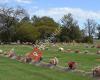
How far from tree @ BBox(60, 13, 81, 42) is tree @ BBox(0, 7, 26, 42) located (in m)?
15.0

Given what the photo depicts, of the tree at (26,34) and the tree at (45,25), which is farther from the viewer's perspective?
the tree at (45,25)

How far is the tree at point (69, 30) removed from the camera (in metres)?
115

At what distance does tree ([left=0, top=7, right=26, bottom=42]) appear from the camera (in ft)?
361

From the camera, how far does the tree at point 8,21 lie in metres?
110

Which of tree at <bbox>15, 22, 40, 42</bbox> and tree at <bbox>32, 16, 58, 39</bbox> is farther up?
tree at <bbox>32, 16, 58, 39</bbox>

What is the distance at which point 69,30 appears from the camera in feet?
395

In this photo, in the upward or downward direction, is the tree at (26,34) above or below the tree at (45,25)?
below

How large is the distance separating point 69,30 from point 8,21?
2009cm

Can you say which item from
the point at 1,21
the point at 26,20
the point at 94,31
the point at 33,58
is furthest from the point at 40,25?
the point at 33,58

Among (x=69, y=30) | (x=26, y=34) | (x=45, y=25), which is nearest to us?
(x=26, y=34)

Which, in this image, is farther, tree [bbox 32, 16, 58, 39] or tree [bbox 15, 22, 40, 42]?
tree [bbox 32, 16, 58, 39]

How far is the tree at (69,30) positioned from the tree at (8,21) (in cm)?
A: 1505

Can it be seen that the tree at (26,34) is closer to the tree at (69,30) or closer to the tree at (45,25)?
the tree at (45,25)

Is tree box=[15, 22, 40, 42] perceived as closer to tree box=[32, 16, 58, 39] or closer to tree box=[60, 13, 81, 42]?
tree box=[32, 16, 58, 39]
